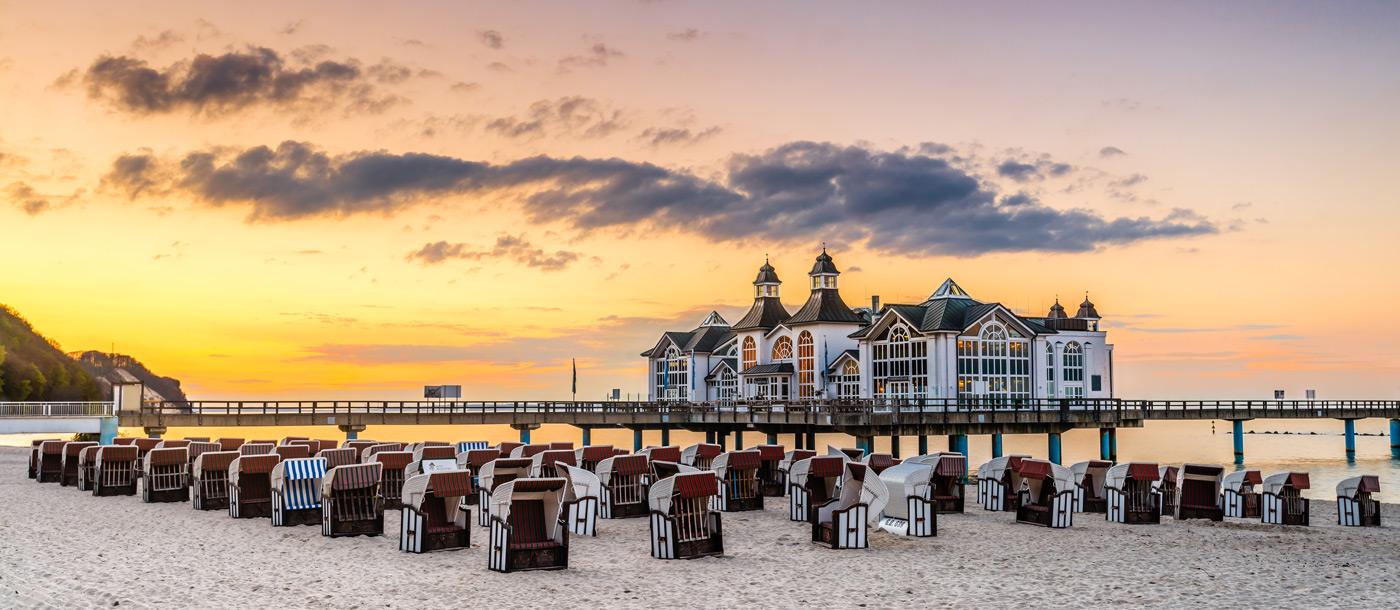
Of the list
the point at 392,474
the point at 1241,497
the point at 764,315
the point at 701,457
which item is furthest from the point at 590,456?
the point at 764,315

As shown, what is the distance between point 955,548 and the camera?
1411 centimetres

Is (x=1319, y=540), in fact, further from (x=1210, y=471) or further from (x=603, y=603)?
(x=603, y=603)

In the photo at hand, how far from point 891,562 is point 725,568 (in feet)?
6.70

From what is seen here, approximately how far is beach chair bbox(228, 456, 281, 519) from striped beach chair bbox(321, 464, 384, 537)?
2.73 m

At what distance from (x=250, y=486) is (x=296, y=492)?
1705 millimetres

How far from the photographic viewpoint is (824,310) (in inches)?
2292

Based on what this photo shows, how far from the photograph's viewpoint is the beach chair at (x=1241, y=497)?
1847 centimetres

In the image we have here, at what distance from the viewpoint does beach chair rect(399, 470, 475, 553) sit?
43.3 feet

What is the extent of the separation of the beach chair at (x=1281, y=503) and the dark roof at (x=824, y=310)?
39826 millimetres

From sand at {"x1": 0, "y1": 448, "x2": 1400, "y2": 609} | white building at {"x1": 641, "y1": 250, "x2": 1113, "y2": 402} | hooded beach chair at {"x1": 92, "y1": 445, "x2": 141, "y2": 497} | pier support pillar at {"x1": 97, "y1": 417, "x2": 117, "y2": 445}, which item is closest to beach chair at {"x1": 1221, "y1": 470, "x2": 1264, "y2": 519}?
sand at {"x1": 0, "y1": 448, "x2": 1400, "y2": 609}

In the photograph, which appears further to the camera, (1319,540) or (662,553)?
(1319,540)

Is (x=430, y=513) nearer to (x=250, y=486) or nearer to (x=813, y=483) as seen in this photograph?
(x=250, y=486)

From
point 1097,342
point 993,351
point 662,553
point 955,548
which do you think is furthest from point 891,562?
point 1097,342

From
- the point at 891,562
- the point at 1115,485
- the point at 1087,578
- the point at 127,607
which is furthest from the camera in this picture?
the point at 1115,485
